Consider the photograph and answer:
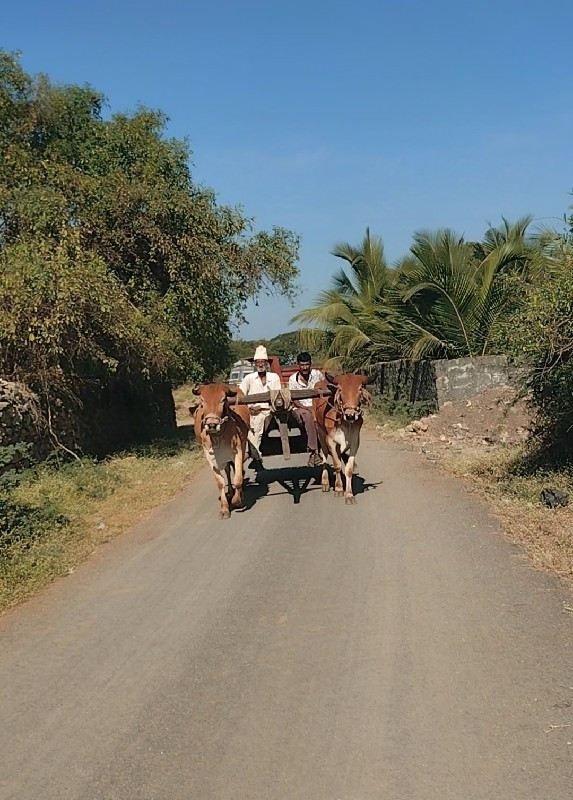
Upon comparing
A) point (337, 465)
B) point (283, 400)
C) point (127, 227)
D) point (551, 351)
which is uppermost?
point (127, 227)

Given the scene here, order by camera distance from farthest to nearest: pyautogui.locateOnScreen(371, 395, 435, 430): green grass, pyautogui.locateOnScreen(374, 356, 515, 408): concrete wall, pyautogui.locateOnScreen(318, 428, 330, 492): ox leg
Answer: pyautogui.locateOnScreen(371, 395, 435, 430): green grass < pyautogui.locateOnScreen(374, 356, 515, 408): concrete wall < pyautogui.locateOnScreen(318, 428, 330, 492): ox leg

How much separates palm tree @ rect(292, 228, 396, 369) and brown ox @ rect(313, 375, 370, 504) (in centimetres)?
1251

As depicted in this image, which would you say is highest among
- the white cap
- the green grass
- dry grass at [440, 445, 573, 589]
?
the white cap

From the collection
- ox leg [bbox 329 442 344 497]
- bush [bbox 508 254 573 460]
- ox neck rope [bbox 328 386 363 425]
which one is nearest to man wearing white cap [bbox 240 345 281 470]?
ox leg [bbox 329 442 344 497]

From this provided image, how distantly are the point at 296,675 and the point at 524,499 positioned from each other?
5.35 m

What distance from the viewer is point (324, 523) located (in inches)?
336

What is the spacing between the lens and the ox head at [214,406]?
8.62 m

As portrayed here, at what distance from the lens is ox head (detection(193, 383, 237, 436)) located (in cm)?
862

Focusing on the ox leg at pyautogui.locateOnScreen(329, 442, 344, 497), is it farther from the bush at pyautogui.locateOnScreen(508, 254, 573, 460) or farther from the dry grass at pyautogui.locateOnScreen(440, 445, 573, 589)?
the bush at pyautogui.locateOnScreen(508, 254, 573, 460)

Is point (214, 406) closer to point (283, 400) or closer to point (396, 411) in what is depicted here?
point (283, 400)

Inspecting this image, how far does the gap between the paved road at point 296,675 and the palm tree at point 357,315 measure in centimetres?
1568

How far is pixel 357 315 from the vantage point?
25.4 metres

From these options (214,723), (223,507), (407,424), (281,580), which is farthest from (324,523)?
(407,424)

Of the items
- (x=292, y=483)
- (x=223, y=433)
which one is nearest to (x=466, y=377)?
(x=292, y=483)
